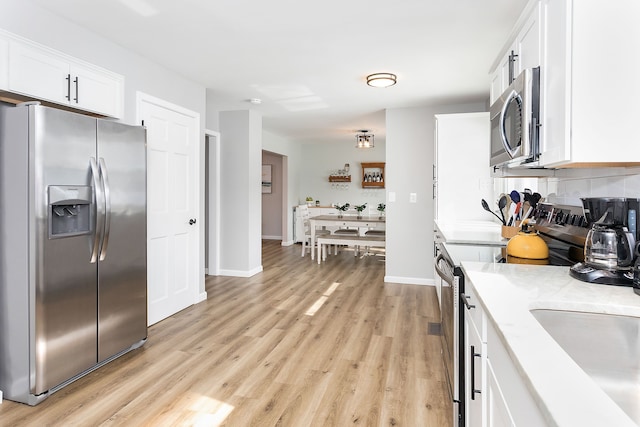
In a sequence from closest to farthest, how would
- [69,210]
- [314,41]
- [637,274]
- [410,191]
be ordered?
[637,274] → [69,210] → [314,41] → [410,191]

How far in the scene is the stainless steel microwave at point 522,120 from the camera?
165 cm

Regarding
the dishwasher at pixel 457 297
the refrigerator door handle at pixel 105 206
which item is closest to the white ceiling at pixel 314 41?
the refrigerator door handle at pixel 105 206

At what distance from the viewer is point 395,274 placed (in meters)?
5.13

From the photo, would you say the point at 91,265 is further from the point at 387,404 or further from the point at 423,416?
the point at 423,416

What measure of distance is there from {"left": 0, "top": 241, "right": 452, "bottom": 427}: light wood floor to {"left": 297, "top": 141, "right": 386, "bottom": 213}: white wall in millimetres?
5175

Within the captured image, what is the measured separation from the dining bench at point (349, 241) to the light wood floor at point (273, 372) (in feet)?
6.42

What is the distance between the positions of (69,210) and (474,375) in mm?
2301

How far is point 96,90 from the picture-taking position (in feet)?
9.36

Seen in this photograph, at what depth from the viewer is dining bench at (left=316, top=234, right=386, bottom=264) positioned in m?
6.22

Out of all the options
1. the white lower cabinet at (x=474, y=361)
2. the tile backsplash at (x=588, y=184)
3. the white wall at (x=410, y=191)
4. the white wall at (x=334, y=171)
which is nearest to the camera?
the white lower cabinet at (x=474, y=361)


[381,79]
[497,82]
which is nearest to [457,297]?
[497,82]

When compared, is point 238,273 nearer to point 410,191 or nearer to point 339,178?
point 410,191

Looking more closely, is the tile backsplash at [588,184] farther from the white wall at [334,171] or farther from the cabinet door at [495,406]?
the white wall at [334,171]

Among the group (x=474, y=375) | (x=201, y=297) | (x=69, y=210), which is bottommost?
(x=201, y=297)
